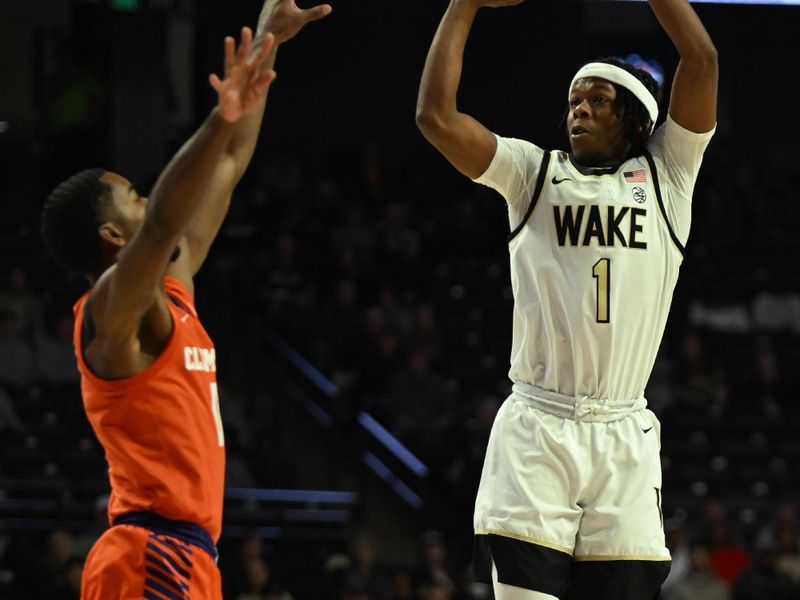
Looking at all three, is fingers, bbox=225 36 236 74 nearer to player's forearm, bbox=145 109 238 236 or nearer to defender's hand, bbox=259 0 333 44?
player's forearm, bbox=145 109 238 236

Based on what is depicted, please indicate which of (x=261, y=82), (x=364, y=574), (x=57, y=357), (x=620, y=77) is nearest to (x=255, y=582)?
(x=364, y=574)

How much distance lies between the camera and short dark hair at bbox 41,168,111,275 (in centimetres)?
408

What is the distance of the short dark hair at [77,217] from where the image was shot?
4078 millimetres

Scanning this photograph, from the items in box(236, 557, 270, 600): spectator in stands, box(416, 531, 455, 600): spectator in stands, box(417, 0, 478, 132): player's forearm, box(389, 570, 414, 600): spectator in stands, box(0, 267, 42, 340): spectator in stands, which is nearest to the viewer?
box(417, 0, 478, 132): player's forearm

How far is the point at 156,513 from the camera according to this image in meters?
4.20

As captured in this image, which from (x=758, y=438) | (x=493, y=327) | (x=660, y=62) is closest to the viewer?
(x=758, y=438)

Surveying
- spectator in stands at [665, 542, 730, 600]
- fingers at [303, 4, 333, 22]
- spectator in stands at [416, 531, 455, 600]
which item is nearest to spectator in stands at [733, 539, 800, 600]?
spectator in stands at [665, 542, 730, 600]

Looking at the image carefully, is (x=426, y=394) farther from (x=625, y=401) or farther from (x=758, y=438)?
(x=625, y=401)

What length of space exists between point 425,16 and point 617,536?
1812 centimetres

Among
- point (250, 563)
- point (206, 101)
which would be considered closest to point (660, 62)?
point (206, 101)

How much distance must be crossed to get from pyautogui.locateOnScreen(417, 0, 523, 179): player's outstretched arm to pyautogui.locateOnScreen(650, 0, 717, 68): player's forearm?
50 centimetres

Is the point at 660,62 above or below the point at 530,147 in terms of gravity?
below

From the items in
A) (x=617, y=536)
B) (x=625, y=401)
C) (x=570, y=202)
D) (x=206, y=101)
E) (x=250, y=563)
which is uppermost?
(x=570, y=202)

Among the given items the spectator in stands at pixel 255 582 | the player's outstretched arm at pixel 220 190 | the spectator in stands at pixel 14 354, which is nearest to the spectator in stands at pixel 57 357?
the spectator in stands at pixel 14 354
